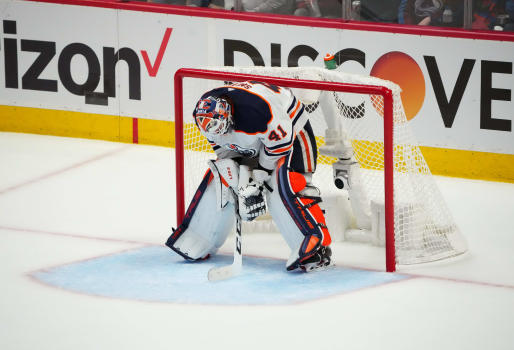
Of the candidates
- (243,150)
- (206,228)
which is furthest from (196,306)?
(243,150)

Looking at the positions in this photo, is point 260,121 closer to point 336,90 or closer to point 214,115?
point 214,115

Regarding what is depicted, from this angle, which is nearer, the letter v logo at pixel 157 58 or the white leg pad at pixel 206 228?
the white leg pad at pixel 206 228

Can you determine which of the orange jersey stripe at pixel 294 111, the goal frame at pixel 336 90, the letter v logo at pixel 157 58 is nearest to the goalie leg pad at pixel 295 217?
the orange jersey stripe at pixel 294 111

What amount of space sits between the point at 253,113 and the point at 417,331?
1.32m

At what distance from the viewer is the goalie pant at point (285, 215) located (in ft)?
19.1

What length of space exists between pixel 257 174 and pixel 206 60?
2435 mm

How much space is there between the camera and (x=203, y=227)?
6.08m

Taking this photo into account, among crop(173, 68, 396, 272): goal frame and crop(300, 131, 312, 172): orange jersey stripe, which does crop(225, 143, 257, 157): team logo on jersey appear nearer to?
crop(300, 131, 312, 172): orange jersey stripe

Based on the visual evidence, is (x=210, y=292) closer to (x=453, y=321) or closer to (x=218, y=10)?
(x=453, y=321)

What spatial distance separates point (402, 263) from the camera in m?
5.96

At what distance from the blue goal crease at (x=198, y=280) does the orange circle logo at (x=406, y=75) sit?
188 centimetres

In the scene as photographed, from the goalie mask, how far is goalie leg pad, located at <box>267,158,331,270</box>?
0.39 metres

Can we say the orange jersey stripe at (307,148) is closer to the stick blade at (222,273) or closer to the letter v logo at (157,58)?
the stick blade at (222,273)

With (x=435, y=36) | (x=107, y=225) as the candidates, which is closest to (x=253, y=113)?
(x=107, y=225)
